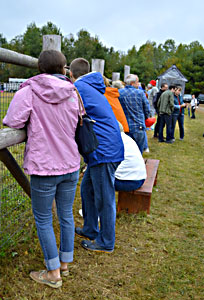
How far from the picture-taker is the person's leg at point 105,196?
2785 mm

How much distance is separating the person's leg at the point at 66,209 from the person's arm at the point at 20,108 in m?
0.53

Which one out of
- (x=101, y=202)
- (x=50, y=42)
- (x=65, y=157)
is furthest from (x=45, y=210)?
(x=50, y=42)

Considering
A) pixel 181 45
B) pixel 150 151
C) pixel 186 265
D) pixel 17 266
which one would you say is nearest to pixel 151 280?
pixel 186 265

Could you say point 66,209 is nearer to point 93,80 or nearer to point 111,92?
point 93,80

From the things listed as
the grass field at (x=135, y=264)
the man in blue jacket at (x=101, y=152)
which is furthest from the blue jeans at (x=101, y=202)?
the grass field at (x=135, y=264)

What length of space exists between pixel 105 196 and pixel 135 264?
77 cm

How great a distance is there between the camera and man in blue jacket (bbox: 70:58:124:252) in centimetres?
266

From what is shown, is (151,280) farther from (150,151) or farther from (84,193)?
(150,151)

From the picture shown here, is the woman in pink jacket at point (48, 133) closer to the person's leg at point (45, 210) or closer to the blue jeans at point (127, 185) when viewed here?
the person's leg at point (45, 210)

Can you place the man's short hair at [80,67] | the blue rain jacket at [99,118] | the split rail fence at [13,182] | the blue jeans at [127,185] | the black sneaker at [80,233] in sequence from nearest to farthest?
the split rail fence at [13,182]
the blue rain jacket at [99,118]
the man's short hair at [80,67]
the black sneaker at [80,233]
the blue jeans at [127,185]

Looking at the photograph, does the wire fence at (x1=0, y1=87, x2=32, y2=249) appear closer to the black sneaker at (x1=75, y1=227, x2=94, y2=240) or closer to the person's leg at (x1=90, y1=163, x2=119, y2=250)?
the black sneaker at (x1=75, y1=227, x2=94, y2=240)

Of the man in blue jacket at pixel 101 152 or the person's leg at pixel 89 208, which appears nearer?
the man in blue jacket at pixel 101 152

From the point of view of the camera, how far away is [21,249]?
293cm

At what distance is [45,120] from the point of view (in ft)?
6.69
